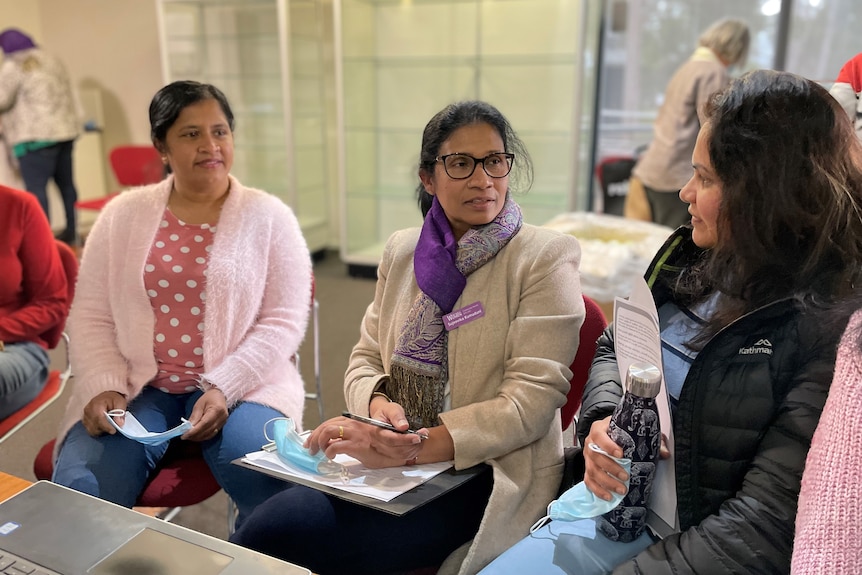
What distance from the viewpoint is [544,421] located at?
1273mm

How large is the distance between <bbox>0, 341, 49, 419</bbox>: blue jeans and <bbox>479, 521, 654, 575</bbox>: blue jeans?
1.40 metres

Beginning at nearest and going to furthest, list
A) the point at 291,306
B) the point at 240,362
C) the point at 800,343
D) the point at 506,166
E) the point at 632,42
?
the point at 800,343
the point at 506,166
the point at 240,362
the point at 291,306
the point at 632,42

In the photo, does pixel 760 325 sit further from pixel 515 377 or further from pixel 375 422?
pixel 375 422

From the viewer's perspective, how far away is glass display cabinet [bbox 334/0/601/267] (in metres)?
4.35

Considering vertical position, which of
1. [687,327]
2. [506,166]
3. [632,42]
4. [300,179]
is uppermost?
[632,42]

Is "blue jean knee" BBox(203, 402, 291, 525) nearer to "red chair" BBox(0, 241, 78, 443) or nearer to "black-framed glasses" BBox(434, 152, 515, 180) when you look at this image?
"red chair" BBox(0, 241, 78, 443)

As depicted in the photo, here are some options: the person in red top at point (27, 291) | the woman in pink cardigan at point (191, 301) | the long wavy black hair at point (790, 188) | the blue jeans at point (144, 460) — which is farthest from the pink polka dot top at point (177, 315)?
the long wavy black hair at point (790, 188)

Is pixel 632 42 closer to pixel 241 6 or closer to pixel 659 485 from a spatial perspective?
pixel 241 6

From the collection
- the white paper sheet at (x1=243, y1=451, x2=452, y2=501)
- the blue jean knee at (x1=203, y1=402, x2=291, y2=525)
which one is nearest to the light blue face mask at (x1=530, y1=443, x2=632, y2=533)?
the white paper sheet at (x1=243, y1=451, x2=452, y2=501)

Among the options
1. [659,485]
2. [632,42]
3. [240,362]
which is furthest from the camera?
[632,42]

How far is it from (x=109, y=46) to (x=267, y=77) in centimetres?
168

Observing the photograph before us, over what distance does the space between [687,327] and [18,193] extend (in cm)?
184

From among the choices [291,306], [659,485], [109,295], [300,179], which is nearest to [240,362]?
[291,306]

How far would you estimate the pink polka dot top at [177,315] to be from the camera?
171 centimetres
